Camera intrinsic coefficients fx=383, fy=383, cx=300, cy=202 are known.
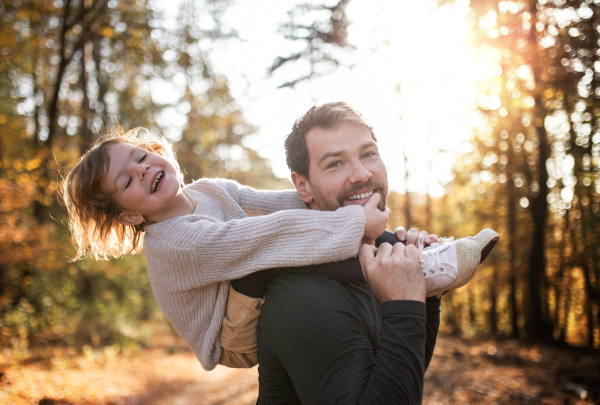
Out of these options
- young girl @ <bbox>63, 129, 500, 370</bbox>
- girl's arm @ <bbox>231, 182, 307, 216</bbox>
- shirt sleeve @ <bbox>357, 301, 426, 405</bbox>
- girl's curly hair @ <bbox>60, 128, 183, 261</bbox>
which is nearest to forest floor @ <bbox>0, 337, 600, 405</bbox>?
girl's curly hair @ <bbox>60, 128, 183, 261</bbox>

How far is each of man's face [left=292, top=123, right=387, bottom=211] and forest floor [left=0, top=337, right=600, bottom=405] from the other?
5.98m

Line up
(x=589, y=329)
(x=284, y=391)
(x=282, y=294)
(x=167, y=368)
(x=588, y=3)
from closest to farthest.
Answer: (x=282, y=294) < (x=284, y=391) < (x=588, y=3) < (x=167, y=368) < (x=589, y=329)

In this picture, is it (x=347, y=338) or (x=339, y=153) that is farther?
(x=339, y=153)

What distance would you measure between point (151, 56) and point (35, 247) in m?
5.41

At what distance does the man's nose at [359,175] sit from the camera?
201cm

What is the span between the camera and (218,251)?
Answer: 1.75 m

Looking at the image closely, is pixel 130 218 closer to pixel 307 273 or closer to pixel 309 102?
pixel 307 273

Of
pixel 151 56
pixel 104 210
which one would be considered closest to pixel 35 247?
pixel 151 56

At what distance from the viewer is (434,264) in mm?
1688

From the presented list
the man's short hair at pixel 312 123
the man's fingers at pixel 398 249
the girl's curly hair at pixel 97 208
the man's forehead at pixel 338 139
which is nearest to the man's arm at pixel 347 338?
the man's fingers at pixel 398 249

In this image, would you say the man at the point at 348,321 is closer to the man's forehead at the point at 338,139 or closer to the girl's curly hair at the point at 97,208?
the man's forehead at the point at 338,139

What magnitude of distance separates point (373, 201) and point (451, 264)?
464 millimetres

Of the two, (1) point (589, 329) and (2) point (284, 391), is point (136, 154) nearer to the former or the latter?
(2) point (284, 391)

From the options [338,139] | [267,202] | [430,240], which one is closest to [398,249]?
[430,240]
